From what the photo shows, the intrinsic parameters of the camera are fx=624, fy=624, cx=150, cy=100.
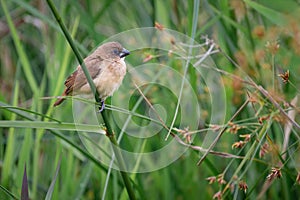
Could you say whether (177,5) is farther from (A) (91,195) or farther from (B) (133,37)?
(A) (91,195)

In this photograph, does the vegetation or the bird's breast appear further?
the vegetation

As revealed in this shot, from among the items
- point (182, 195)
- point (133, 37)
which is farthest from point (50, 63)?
point (182, 195)

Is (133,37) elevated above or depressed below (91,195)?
above

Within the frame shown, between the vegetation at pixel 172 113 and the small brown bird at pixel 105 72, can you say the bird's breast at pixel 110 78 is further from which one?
the vegetation at pixel 172 113

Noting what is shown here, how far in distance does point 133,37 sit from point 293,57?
79 centimetres

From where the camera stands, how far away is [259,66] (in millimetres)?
2217

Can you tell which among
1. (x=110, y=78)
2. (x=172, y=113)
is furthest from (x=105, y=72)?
(x=172, y=113)

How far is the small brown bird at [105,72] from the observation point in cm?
180

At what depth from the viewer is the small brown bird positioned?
1804mm

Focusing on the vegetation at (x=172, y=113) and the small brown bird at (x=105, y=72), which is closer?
the small brown bird at (x=105, y=72)

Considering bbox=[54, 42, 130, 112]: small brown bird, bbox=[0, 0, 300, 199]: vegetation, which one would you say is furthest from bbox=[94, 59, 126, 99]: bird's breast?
bbox=[0, 0, 300, 199]: vegetation

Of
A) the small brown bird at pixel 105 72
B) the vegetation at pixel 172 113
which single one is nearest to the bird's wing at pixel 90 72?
the small brown bird at pixel 105 72

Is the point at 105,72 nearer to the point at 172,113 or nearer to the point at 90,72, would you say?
the point at 90,72

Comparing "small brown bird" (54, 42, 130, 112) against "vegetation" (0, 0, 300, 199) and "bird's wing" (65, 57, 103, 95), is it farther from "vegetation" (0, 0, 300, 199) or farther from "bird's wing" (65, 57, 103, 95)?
"vegetation" (0, 0, 300, 199)
